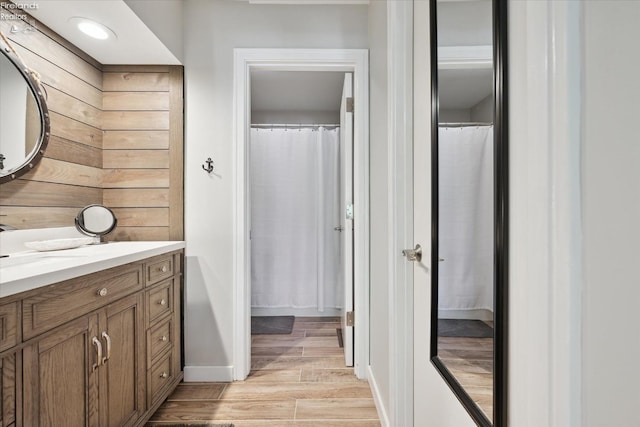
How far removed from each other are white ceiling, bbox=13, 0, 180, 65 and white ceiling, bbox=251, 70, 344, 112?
877 mm

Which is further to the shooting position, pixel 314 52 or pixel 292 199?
pixel 292 199

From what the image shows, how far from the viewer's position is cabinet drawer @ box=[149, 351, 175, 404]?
1.67m

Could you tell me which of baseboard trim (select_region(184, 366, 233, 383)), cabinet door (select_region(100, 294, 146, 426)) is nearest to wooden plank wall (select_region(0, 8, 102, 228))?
cabinet door (select_region(100, 294, 146, 426))

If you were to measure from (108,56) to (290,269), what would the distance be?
227 cm

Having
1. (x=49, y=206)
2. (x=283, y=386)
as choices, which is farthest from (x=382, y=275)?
(x=49, y=206)

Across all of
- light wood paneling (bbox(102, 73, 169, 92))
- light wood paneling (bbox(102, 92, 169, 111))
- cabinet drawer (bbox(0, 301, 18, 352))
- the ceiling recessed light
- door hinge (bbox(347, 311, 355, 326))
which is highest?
the ceiling recessed light

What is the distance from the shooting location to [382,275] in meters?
1.71

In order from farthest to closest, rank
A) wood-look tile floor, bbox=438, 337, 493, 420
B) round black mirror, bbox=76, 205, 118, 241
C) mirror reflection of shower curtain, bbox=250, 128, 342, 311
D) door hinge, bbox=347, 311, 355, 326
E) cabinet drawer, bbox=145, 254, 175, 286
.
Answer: mirror reflection of shower curtain, bbox=250, 128, 342, 311 < door hinge, bbox=347, 311, 355, 326 < round black mirror, bbox=76, 205, 118, 241 < cabinet drawer, bbox=145, 254, 175, 286 < wood-look tile floor, bbox=438, 337, 493, 420

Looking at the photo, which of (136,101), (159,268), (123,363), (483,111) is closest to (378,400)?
(123,363)

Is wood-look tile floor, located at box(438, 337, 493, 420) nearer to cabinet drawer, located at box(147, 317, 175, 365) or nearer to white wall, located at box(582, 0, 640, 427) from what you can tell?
white wall, located at box(582, 0, 640, 427)

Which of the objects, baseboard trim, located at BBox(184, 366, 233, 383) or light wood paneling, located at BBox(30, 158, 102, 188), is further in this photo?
baseboard trim, located at BBox(184, 366, 233, 383)

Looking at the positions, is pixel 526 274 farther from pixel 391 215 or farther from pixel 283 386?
pixel 283 386

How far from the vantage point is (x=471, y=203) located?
2.70ft

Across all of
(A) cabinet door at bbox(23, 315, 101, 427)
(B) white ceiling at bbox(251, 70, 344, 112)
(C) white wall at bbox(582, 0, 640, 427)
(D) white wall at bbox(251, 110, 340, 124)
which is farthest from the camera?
(D) white wall at bbox(251, 110, 340, 124)
